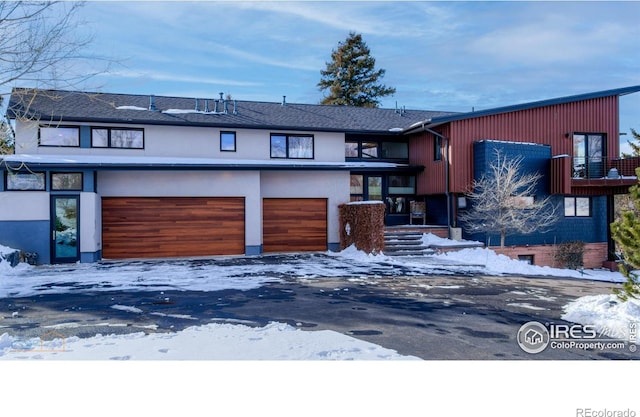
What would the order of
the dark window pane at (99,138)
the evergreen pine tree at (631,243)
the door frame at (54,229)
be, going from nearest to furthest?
the evergreen pine tree at (631,243) < the door frame at (54,229) < the dark window pane at (99,138)

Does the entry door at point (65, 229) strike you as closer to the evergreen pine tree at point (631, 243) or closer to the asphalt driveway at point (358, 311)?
the asphalt driveway at point (358, 311)

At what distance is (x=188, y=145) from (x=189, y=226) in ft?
11.1

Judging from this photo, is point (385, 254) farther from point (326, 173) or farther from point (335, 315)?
point (335, 315)

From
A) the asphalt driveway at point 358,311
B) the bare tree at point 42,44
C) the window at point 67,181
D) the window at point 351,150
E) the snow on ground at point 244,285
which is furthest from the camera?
the window at point 351,150

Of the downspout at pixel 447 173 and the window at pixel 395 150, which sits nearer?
the downspout at pixel 447 173

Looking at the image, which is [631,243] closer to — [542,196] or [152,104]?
[542,196]

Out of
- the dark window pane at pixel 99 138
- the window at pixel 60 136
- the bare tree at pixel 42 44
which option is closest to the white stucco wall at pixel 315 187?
the dark window pane at pixel 99 138

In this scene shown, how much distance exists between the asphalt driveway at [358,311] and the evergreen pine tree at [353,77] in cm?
2963

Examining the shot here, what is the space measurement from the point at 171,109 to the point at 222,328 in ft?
47.2

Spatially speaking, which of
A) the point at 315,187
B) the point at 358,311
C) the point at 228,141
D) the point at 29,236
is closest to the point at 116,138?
the point at 228,141

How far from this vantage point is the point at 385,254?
1566 centimetres

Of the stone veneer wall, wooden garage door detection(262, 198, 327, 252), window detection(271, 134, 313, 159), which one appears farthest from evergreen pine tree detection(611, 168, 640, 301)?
window detection(271, 134, 313, 159)

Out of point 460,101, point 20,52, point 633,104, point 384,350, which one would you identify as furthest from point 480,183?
point 20,52

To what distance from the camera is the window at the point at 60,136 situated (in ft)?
50.5
